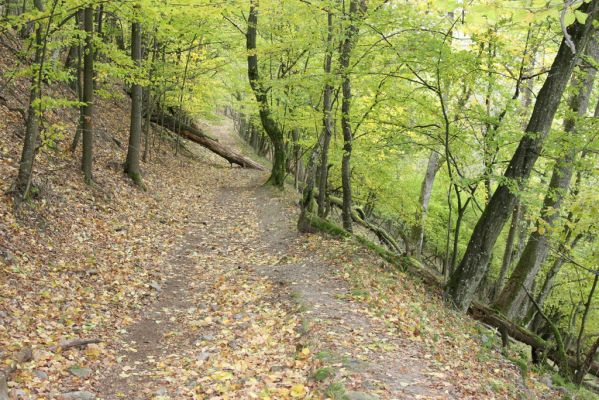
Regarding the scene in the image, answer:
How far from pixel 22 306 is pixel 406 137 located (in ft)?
25.7

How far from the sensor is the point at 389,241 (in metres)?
15.6

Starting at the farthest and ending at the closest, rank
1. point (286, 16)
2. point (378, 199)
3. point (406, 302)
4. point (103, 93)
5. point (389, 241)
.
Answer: point (378, 199) < point (389, 241) < point (286, 16) < point (103, 93) < point (406, 302)

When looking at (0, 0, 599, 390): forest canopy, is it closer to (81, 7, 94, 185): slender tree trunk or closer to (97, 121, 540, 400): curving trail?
(81, 7, 94, 185): slender tree trunk

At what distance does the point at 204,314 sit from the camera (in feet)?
24.9

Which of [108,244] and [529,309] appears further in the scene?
[529,309]

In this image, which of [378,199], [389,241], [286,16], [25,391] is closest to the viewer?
[25,391]

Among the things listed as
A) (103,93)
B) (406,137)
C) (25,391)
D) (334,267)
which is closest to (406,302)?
(334,267)

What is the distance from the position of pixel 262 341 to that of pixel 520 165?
539 cm

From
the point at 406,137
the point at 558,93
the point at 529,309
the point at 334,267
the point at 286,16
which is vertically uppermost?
the point at 286,16

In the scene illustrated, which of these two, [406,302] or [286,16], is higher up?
[286,16]

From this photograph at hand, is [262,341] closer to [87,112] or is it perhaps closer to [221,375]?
[221,375]

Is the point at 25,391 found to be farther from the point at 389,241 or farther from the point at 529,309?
the point at 529,309

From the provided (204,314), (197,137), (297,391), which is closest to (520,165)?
(297,391)

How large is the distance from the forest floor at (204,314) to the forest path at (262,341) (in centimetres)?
2
